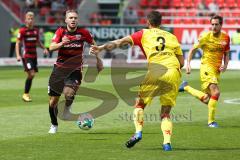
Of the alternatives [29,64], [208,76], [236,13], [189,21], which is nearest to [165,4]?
[189,21]

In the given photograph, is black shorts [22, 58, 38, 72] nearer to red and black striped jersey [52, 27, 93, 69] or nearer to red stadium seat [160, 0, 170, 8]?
red and black striped jersey [52, 27, 93, 69]

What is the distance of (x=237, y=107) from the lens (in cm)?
1764

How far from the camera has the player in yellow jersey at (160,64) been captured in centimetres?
1062

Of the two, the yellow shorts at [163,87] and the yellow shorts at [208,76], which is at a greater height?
the yellow shorts at [163,87]

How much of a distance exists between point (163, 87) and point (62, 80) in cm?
298

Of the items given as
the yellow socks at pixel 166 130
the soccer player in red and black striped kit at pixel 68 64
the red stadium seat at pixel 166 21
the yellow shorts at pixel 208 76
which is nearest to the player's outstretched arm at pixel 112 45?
the yellow socks at pixel 166 130

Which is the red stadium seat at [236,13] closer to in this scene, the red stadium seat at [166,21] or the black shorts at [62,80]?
the red stadium seat at [166,21]

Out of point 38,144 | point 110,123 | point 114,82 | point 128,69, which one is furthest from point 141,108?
point 128,69

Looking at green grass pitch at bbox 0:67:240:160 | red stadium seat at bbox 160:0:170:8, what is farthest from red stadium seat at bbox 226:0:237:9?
green grass pitch at bbox 0:67:240:160

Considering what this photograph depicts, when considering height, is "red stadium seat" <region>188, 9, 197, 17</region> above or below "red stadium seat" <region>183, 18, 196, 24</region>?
above

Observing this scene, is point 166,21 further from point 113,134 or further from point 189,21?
point 113,134

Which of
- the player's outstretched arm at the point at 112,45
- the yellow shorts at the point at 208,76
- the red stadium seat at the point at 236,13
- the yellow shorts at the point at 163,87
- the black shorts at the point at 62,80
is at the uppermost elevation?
the player's outstretched arm at the point at 112,45

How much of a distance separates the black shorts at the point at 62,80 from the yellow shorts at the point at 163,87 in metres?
2.42

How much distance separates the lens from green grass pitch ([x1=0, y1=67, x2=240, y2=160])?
1032 centimetres
